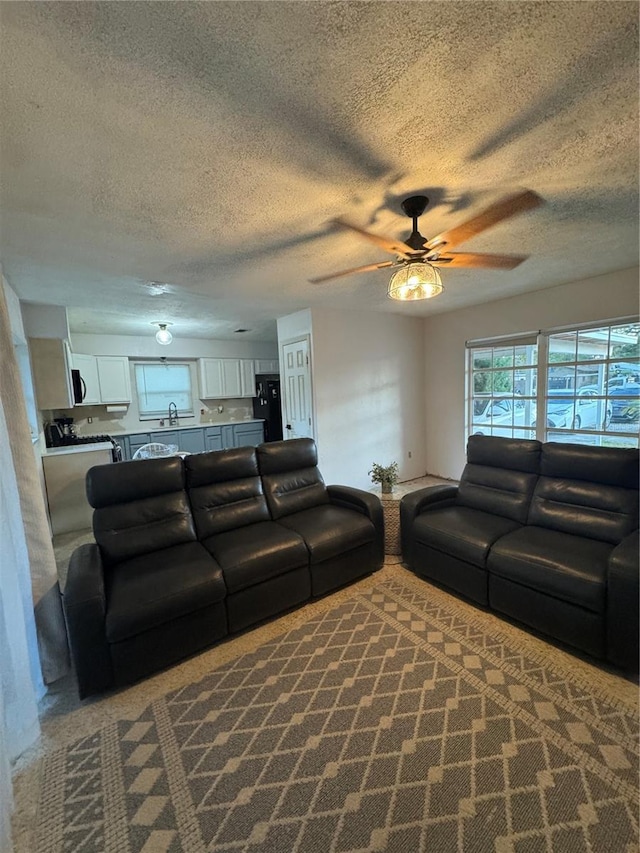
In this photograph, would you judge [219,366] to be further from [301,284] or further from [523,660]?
[523,660]

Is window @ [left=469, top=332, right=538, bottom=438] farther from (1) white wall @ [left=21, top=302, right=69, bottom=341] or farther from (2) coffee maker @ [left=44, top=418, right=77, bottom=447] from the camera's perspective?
(2) coffee maker @ [left=44, top=418, right=77, bottom=447]

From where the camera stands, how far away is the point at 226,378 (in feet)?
21.7

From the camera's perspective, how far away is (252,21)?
0.99 meters

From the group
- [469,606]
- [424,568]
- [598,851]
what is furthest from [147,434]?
[598,851]

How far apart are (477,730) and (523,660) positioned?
21.8 inches

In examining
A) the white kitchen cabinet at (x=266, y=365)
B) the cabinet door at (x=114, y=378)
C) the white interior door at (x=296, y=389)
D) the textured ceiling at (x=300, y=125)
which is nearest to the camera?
the textured ceiling at (x=300, y=125)

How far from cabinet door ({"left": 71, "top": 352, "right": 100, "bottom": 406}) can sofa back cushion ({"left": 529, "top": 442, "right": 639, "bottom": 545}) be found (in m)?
5.92

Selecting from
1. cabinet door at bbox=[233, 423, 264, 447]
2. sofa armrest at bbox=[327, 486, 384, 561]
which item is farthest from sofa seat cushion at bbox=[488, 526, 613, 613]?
cabinet door at bbox=[233, 423, 264, 447]

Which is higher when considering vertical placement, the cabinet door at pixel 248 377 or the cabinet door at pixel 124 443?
the cabinet door at pixel 248 377

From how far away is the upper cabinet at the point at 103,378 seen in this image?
17.3 feet

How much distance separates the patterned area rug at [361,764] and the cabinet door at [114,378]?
4.92m

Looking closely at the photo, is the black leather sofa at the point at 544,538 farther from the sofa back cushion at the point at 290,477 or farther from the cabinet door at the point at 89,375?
the cabinet door at the point at 89,375

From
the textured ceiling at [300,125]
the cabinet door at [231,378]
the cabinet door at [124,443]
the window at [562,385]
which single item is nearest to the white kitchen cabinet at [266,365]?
the cabinet door at [231,378]

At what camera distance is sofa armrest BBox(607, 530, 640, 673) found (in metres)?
1.69
